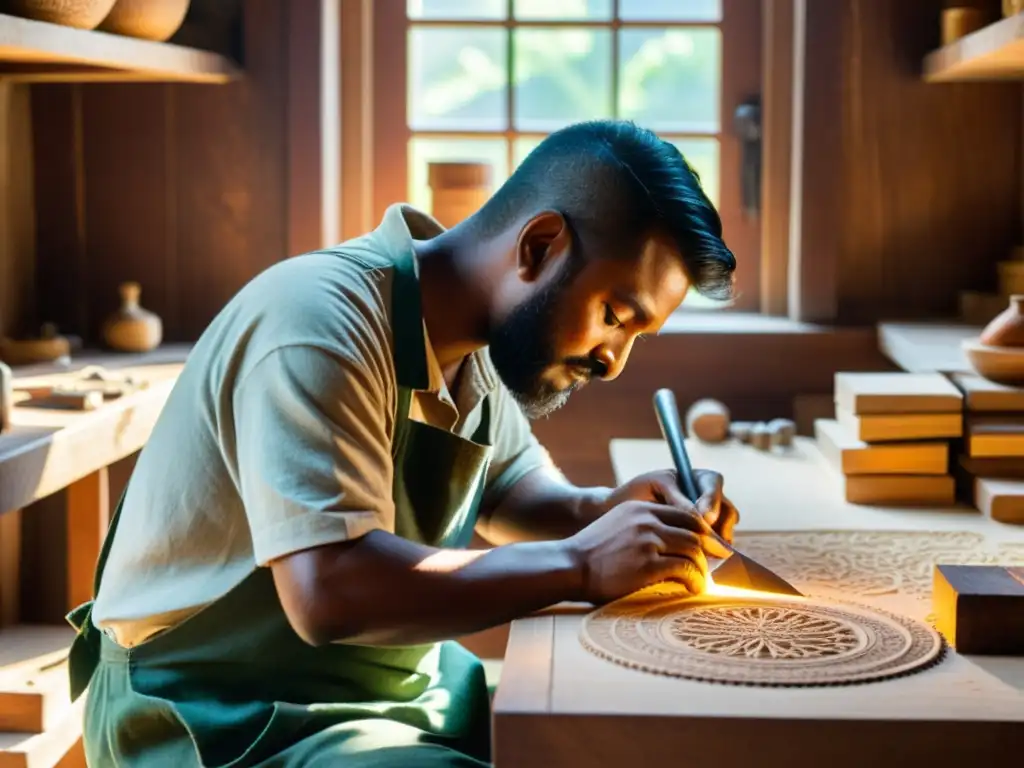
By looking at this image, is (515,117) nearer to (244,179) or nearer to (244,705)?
(244,179)

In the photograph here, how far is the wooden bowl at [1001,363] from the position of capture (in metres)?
2.54

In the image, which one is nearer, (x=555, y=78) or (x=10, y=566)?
(x=10, y=566)

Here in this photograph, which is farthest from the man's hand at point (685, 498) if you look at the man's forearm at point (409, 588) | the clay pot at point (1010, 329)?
the clay pot at point (1010, 329)

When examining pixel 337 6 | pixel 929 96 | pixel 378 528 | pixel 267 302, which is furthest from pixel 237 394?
pixel 929 96

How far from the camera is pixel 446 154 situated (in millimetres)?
3598

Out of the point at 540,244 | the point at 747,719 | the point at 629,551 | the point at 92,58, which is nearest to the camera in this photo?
the point at 747,719

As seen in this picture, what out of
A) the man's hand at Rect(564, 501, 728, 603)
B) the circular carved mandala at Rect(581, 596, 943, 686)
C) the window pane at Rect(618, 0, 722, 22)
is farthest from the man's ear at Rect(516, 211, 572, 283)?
the window pane at Rect(618, 0, 722, 22)

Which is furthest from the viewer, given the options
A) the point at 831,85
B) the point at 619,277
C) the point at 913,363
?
the point at 831,85

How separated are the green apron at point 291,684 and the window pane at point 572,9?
1.89 meters

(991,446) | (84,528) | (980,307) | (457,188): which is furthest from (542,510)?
(980,307)

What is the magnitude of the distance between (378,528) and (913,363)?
1.74 metres

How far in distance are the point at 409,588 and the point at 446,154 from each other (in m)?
2.26

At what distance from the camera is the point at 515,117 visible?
140 inches

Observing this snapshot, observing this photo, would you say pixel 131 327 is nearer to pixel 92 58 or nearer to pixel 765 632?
pixel 92 58
